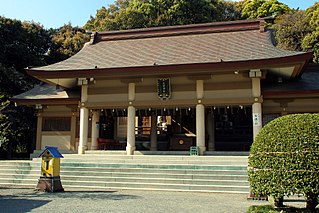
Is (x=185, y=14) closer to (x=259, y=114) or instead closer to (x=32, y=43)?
(x=32, y=43)

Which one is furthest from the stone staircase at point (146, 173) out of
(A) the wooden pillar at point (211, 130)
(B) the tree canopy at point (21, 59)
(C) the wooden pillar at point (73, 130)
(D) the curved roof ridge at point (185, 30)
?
(D) the curved roof ridge at point (185, 30)

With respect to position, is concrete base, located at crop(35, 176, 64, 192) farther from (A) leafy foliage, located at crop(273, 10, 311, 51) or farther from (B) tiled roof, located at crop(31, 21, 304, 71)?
(A) leafy foliage, located at crop(273, 10, 311, 51)

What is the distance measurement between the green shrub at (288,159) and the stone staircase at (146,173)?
4146mm

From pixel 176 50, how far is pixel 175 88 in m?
2.59

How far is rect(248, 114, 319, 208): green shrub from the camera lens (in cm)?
500

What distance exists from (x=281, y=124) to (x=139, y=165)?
22.0ft

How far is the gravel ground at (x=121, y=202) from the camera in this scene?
21.9ft

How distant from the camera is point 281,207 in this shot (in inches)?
226

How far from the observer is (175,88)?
1359 centimetres

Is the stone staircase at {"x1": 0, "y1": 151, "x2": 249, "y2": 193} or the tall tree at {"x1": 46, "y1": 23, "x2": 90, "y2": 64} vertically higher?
Result: the tall tree at {"x1": 46, "y1": 23, "x2": 90, "y2": 64}

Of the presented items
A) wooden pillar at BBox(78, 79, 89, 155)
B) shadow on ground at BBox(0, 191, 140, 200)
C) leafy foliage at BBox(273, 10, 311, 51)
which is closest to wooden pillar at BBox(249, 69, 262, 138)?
shadow on ground at BBox(0, 191, 140, 200)

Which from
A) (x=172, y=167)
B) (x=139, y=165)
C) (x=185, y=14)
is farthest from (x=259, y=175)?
(x=185, y=14)

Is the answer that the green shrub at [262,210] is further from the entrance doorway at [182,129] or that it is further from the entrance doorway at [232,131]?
the entrance doorway at [232,131]

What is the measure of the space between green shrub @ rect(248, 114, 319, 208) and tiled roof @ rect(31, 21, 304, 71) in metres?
7.07
